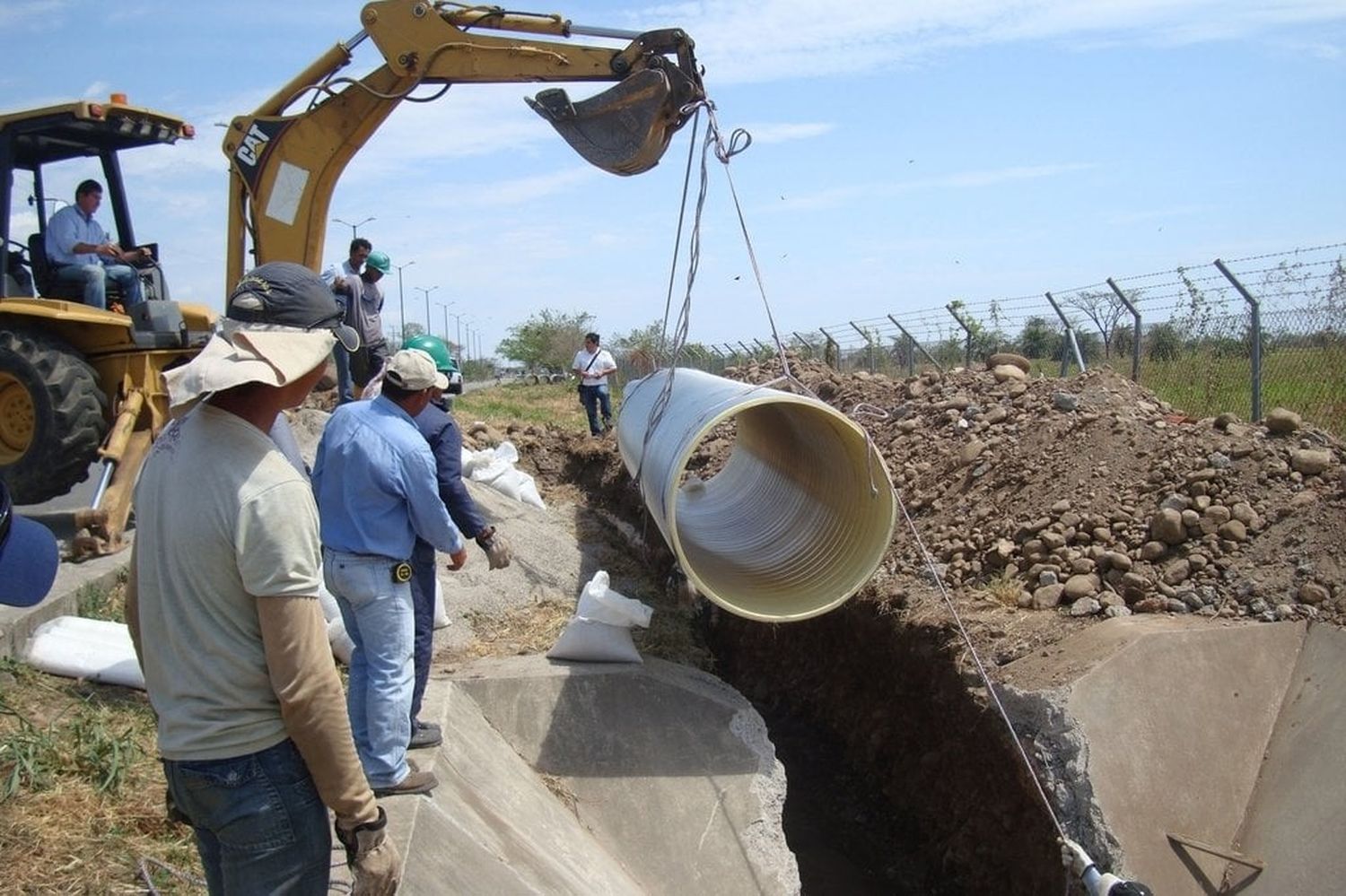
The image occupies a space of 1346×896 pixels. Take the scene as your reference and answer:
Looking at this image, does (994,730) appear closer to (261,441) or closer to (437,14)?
(261,441)

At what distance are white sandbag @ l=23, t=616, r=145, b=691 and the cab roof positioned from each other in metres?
3.62

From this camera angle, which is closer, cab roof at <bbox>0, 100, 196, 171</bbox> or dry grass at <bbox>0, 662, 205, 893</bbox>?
dry grass at <bbox>0, 662, 205, 893</bbox>

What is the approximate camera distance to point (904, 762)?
6.32 metres

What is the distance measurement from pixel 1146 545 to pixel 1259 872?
73.9 inches

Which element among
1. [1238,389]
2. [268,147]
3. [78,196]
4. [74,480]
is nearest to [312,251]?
[268,147]

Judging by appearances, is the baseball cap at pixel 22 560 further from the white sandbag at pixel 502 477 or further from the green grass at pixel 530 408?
the green grass at pixel 530 408

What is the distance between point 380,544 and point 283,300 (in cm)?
164

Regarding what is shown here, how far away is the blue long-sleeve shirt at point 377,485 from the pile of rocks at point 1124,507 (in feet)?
7.98

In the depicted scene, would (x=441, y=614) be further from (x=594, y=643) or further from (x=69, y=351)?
(x=69, y=351)

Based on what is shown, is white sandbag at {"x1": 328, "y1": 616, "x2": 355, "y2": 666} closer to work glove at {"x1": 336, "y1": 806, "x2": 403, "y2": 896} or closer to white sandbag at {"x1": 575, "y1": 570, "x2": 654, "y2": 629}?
white sandbag at {"x1": 575, "y1": 570, "x2": 654, "y2": 629}

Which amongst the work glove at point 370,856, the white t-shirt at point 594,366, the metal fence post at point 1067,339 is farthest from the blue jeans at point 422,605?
the white t-shirt at point 594,366

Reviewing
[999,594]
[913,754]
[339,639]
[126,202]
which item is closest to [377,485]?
[339,639]

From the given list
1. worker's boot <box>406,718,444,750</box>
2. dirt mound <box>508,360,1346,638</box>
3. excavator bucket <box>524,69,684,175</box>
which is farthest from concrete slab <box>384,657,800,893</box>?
excavator bucket <box>524,69,684,175</box>

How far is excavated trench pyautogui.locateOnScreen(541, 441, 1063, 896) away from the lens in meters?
5.29
